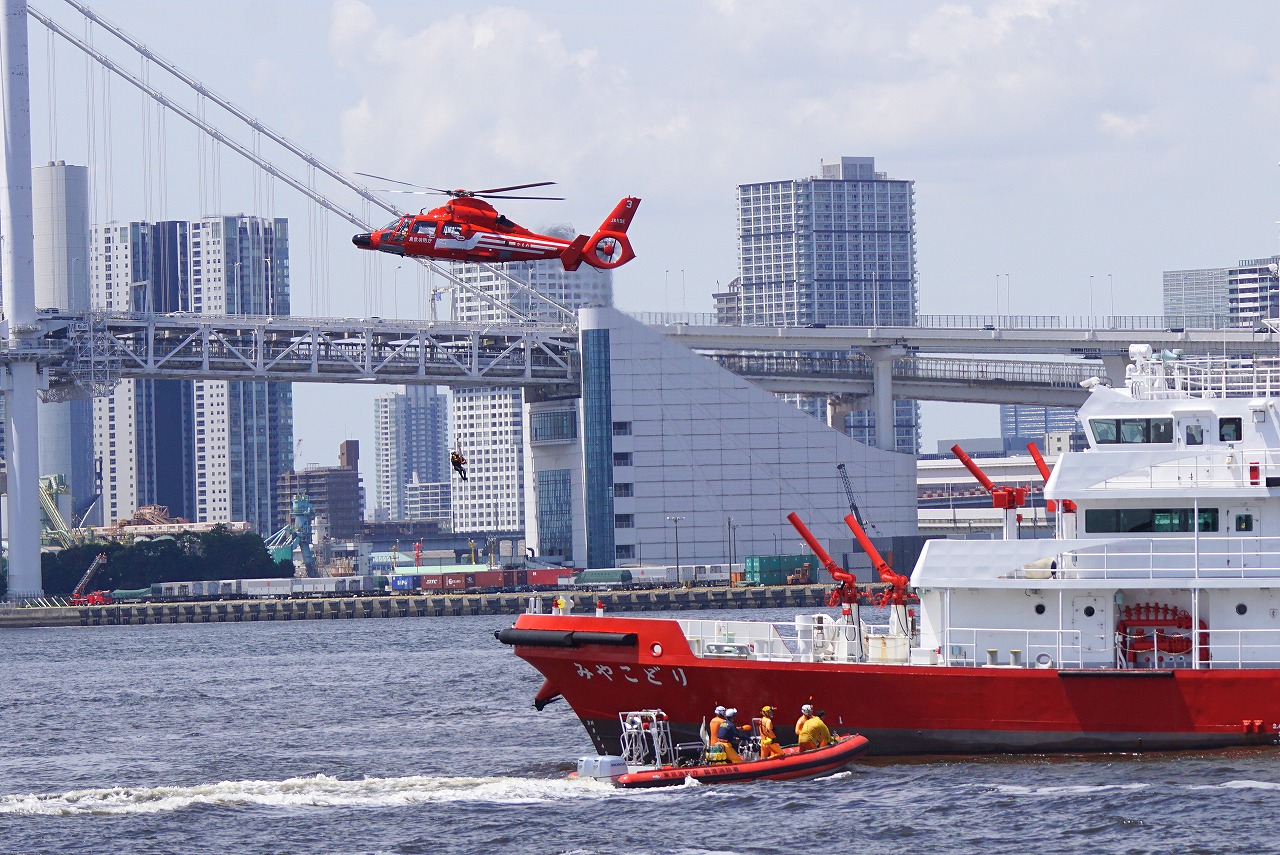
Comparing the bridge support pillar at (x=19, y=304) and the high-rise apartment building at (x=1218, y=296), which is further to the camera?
the high-rise apartment building at (x=1218, y=296)

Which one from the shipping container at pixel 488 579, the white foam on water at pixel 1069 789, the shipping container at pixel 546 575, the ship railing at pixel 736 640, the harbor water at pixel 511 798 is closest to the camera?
the harbor water at pixel 511 798

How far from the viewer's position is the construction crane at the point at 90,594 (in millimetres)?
123000

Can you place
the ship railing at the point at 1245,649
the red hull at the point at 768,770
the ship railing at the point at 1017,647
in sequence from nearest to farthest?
1. the red hull at the point at 768,770
2. the ship railing at the point at 1245,649
3. the ship railing at the point at 1017,647

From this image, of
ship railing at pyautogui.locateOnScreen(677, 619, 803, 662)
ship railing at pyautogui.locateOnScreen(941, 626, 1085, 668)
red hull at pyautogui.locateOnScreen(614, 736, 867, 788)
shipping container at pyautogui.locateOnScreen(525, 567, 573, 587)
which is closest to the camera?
red hull at pyautogui.locateOnScreen(614, 736, 867, 788)

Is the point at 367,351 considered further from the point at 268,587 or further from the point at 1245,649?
the point at 1245,649

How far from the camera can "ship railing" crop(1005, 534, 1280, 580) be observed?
3575 cm

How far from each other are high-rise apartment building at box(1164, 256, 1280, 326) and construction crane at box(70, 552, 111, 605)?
71558mm

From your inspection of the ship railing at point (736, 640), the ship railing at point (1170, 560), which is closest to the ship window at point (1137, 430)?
the ship railing at point (1170, 560)

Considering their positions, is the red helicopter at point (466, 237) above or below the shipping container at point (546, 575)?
above

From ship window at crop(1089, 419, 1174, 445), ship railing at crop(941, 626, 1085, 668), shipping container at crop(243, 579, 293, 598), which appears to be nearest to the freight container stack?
shipping container at crop(243, 579, 293, 598)

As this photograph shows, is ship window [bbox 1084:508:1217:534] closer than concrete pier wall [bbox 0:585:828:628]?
Yes

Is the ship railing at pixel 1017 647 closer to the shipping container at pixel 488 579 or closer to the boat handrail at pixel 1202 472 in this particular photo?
the boat handrail at pixel 1202 472

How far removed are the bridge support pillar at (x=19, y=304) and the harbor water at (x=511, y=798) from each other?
6823 cm

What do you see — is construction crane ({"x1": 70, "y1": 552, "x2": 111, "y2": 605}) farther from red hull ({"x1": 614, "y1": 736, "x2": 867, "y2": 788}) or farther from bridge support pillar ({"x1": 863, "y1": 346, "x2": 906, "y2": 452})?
red hull ({"x1": 614, "y1": 736, "x2": 867, "y2": 788})
